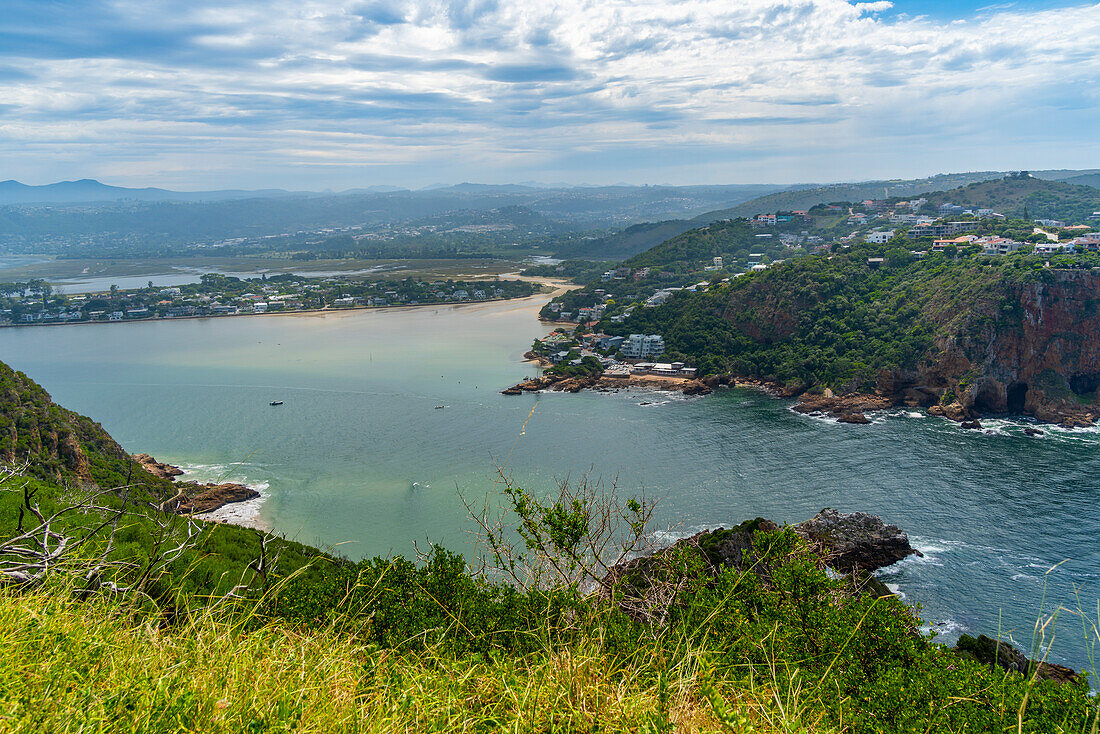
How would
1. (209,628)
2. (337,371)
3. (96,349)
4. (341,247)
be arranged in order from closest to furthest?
(209,628)
(337,371)
(96,349)
(341,247)

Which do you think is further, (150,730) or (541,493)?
(541,493)

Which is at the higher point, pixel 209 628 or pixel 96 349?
pixel 209 628

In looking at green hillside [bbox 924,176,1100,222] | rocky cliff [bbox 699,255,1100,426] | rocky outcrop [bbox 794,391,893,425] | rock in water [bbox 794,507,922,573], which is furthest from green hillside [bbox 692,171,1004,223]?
rock in water [bbox 794,507,922,573]

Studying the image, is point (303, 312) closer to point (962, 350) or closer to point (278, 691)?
point (962, 350)

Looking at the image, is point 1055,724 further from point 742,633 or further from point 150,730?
point 150,730

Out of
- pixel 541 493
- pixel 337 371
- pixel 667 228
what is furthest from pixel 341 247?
pixel 541 493

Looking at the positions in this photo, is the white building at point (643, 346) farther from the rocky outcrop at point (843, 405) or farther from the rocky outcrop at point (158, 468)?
the rocky outcrop at point (158, 468)

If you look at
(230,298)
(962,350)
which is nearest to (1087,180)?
(962,350)
